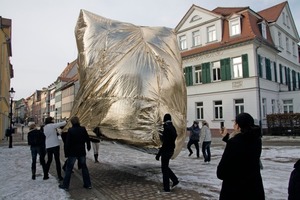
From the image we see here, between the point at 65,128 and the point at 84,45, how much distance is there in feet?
7.31

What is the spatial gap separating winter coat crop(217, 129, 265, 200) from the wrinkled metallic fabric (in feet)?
11.8

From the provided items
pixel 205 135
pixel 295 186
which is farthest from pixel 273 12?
pixel 295 186

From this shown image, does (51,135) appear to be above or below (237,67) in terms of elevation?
below

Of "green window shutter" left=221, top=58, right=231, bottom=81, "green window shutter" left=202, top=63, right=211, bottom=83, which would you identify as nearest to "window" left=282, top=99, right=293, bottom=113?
→ "green window shutter" left=221, top=58, right=231, bottom=81

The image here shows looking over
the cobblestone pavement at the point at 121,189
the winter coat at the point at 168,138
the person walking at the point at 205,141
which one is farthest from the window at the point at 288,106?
the winter coat at the point at 168,138

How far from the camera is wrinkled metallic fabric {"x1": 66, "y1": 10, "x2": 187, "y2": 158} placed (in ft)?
22.1

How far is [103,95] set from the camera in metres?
6.98

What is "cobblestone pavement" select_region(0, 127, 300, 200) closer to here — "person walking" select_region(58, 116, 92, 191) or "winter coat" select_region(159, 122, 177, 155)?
"person walking" select_region(58, 116, 92, 191)

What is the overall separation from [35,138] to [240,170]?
6.78 m

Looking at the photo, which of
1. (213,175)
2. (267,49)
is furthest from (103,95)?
(267,49)

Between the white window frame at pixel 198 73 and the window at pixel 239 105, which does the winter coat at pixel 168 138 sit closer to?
the window at pixel 239 105

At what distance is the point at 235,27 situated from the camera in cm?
2584

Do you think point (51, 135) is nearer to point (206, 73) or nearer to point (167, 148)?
point (167, 148)

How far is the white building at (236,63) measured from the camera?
24.0 metres
